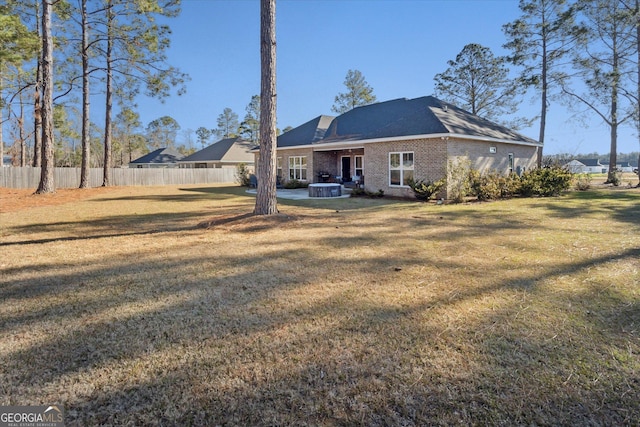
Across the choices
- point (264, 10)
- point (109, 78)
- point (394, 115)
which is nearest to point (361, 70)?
point (394, 115)

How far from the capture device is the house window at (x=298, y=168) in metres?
23.1

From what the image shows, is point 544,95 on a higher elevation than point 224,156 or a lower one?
higher

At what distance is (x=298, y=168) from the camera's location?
23.6 m

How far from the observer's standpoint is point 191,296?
4.02 metres

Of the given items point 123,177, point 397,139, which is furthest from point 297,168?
point 123,177

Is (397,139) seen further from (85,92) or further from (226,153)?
(226,153)

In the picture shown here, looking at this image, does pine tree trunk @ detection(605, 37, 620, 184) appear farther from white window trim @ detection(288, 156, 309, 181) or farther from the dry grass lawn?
the dry grass lawn

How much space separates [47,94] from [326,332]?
19226mm

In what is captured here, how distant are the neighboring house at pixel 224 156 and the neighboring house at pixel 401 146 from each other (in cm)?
1743

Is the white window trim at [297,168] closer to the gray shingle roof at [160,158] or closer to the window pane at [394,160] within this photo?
the window pane at [394,160]

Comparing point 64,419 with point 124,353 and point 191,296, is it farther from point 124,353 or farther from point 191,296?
point 191,296

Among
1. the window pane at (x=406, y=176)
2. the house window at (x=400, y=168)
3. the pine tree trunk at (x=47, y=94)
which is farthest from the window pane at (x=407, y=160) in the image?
the pine tree trunk at (x=47, y=94)

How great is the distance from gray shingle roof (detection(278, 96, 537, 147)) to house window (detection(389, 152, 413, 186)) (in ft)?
3.33

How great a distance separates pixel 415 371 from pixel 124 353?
230cm
